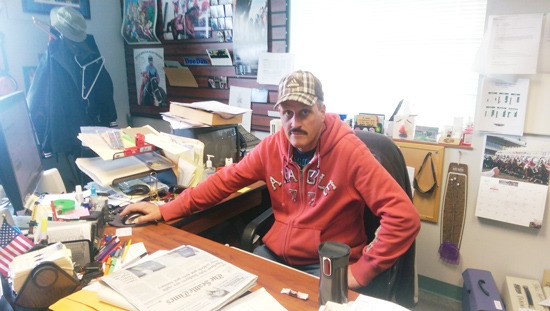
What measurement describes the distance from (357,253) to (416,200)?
0.94 meters

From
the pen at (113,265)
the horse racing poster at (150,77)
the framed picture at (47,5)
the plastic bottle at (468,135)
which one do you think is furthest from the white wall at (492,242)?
the framed picture at (47,5)

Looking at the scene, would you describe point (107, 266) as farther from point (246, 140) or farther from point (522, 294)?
point (522, 294)

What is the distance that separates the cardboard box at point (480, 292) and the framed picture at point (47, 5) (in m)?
3.56

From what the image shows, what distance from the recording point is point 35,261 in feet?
3.21

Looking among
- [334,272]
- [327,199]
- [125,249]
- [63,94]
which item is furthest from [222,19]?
[334,272]

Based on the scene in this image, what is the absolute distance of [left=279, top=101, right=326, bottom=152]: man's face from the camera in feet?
4.76

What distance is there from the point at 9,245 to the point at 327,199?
3.53ft

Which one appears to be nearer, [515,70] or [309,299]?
[309,299]

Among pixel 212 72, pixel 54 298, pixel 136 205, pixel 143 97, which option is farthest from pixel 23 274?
pixel 143 97

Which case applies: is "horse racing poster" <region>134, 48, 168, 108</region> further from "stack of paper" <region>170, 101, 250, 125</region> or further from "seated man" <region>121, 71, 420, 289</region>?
"seated man" <region>121, 71, 420, 289</region>

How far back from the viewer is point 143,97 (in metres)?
3.59

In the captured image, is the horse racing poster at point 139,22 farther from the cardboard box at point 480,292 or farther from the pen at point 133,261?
the cardboard box at point 480,292

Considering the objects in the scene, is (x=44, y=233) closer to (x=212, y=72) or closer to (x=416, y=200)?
(x=416, y=200)

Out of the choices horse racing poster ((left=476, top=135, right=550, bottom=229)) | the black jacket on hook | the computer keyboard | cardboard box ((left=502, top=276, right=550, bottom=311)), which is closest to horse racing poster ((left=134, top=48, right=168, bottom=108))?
the black jacket on hook
